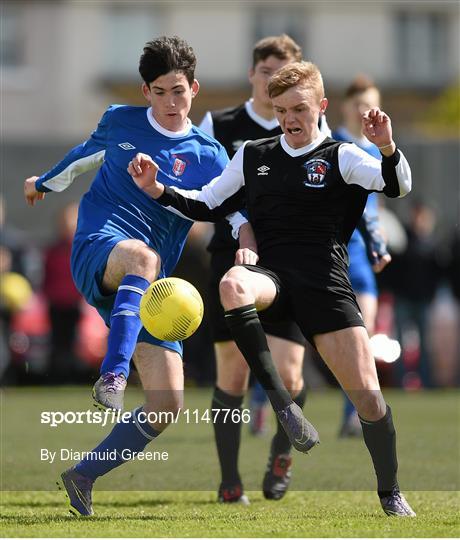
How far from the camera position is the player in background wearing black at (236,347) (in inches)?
303

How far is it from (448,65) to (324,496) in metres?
33.7

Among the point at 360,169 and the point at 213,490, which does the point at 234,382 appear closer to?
the point at 213,490

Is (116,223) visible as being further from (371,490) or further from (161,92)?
(371,490)

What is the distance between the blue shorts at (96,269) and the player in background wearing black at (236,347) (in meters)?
0.96

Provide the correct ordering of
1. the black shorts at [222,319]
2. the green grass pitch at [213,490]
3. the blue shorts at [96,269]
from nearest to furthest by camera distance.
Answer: the green grass pitch at [213,490] → the blue shorts at [96,269] → the black shorts at [222,319]

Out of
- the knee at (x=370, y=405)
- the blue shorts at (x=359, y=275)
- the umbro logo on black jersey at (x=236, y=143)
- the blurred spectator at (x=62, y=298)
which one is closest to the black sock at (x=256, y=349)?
the knee at (x=370, y=405)

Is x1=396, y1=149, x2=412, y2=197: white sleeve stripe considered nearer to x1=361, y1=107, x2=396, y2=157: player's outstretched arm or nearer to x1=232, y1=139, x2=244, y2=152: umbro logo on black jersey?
x1=361, y1=107, x2=396, y2=157: player's outstretched arm

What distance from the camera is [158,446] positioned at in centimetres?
1001

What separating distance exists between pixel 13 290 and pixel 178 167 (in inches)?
363

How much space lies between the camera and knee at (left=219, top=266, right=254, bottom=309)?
6.21 metres

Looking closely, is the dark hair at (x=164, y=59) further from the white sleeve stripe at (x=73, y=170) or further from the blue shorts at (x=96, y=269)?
the blue shorts at (x=96, y=269)

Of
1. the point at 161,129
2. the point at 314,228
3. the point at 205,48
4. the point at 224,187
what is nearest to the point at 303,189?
the point at 314,228

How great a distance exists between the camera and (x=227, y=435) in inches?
303

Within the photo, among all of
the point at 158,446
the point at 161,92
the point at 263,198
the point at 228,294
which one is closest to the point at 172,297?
the point at 228,294
